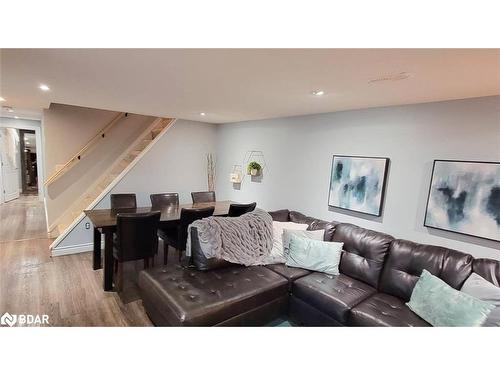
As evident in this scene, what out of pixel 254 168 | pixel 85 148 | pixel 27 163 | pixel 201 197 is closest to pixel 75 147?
pixel 85 148

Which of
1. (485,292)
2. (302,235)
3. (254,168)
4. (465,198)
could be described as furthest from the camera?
(254,168)

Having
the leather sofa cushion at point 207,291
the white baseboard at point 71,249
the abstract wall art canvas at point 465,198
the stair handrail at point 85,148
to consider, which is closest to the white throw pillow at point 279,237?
the leather sofa cushion at point 207,291

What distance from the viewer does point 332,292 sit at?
7.18ft

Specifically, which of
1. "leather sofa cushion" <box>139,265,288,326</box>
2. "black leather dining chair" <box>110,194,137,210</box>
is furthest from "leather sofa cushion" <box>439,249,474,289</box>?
"black leather dining chair" <box>110,194,137,210</box>

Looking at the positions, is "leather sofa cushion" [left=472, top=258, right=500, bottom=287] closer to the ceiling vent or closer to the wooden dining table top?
the ceiling vent

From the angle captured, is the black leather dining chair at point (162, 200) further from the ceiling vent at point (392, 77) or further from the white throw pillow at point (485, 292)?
the white throw pillow at point (485, 292)

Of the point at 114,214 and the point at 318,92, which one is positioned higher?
the point at 318,92

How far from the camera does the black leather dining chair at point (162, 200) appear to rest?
396 centimetres

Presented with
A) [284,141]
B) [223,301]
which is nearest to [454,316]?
[223,301]

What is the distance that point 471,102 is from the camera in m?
2.19

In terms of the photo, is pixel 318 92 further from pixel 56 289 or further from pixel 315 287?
pixel 56 289

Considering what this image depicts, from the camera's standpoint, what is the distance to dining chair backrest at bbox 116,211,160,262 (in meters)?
2.70

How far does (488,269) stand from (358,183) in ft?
4.61
